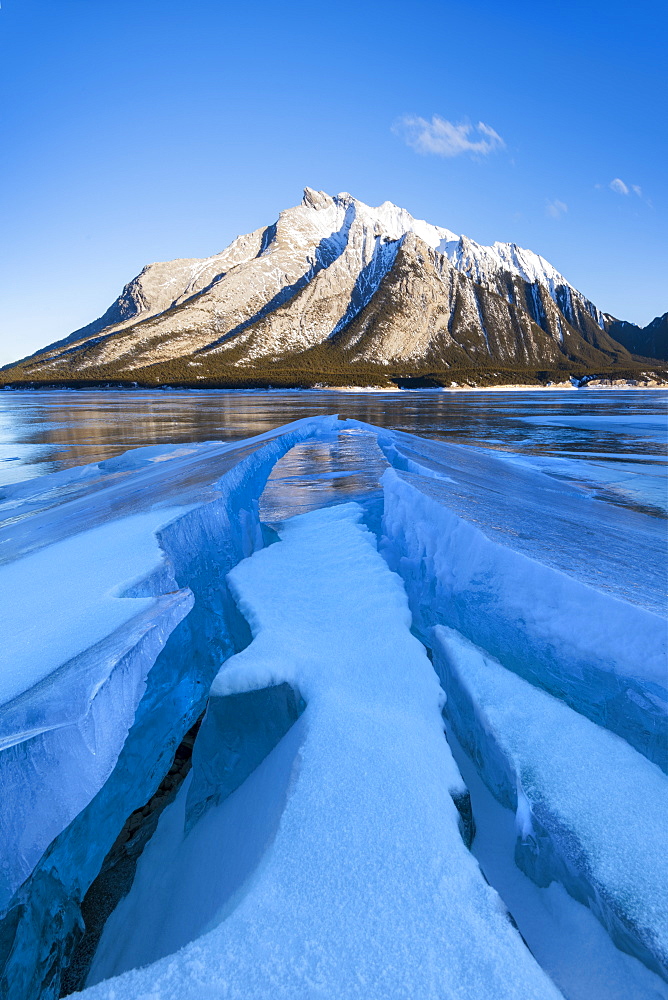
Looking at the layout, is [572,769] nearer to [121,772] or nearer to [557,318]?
[121,772]

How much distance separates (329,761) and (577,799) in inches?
40.5

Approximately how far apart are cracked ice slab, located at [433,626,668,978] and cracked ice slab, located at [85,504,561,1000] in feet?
1.03

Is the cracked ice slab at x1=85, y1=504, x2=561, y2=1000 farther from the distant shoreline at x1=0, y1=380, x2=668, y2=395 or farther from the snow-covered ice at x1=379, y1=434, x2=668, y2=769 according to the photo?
the distant shoreline at x1=0, y1=380, x2=668, y2=395

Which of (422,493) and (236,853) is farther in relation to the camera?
(422,493)

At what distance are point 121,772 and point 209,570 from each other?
6.97 feet

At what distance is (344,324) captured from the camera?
152m

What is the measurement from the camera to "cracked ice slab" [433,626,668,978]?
167 centimetres

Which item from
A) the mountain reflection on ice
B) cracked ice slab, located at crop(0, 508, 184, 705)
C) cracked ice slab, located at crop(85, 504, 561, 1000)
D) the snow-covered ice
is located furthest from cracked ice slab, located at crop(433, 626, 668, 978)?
the mountain reflection on ice

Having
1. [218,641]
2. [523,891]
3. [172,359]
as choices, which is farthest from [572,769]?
[172,359]

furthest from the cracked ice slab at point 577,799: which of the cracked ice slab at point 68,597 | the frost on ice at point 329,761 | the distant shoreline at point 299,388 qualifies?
the distant shoreline at point 299,388

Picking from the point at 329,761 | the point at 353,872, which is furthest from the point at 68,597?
the point at 353,872

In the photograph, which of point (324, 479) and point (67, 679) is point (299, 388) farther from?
point (67, 679)

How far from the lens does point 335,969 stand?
1.25 m

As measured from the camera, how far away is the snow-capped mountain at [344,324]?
429ft
